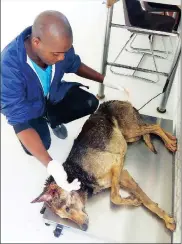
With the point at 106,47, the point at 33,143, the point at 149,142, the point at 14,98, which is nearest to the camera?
the point at 14,98

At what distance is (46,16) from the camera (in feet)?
3.72

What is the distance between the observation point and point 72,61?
1646 millimetres

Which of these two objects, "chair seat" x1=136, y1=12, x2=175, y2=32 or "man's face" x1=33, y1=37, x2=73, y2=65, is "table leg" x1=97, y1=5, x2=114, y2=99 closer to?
"chair seat" x1=136, y1=12, x2=175, y2=32

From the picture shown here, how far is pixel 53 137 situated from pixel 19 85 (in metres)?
0.67

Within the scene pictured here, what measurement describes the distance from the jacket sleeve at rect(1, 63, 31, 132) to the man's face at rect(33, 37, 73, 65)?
142 millimetres

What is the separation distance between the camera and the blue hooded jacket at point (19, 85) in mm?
1272

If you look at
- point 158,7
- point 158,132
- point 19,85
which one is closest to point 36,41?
point 19,85

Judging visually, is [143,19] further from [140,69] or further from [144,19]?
[140,69]

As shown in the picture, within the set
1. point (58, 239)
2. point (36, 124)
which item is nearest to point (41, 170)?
point (36, 124)

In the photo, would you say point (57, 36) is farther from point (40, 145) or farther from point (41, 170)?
point (41, 170)

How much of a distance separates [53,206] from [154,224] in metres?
0.52

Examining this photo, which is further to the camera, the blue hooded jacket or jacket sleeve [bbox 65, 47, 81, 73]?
jacket sleeve [bbox 65, 47, 81, 73]

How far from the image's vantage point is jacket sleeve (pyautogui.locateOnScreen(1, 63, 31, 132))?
4.17 ft

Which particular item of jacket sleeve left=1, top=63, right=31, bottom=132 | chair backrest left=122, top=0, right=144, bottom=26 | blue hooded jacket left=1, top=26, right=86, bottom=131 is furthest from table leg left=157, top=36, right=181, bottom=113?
jacket sleeve left=1, top=63, right=31, bottom=132
